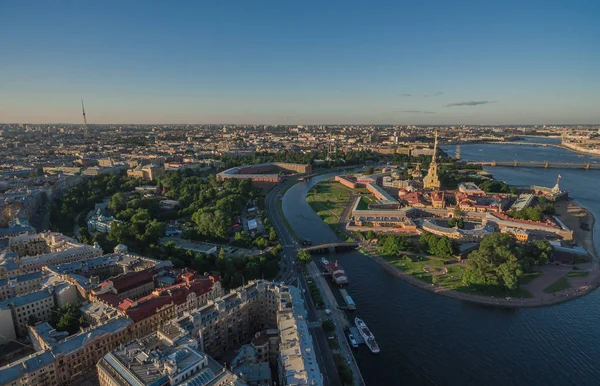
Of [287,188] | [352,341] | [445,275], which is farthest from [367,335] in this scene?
[287,188]

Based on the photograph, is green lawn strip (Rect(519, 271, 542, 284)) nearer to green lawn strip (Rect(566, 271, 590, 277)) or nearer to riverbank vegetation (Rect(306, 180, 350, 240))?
green lawn strip (Rect(566, 271, 590, 277))

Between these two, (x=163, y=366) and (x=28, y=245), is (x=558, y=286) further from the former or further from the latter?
(x=28, y=245)

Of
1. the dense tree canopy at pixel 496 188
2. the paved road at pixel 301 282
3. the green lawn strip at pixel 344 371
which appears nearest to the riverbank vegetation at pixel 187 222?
the paved road at pixel 301 282

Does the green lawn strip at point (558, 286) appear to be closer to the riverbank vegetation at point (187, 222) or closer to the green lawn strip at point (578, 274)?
the green lawn strip at point (578, 274)

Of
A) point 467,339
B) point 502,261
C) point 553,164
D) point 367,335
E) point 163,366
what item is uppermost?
point 163,366

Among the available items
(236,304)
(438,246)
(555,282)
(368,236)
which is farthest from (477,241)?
(236,304)

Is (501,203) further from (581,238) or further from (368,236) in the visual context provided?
(368,236)
